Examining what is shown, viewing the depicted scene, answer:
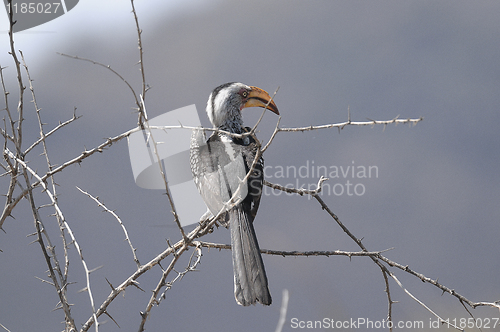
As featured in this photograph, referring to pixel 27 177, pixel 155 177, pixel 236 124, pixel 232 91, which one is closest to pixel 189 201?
pixel 155 177

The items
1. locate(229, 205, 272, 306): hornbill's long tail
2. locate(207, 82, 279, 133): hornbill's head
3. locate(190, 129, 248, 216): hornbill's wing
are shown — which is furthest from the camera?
locate(207, 82, 279, 133): hornbill's head

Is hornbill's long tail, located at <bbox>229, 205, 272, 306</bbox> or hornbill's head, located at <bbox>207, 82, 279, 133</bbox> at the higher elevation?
hornbill's head, located at <bbox>207, 82, 279, 133</bbox>

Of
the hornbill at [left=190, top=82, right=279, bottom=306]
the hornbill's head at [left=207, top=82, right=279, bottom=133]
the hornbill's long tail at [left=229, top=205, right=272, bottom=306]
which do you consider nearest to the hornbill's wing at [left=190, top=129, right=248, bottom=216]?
the hornbill at [left=190, top=82, right=279, bottom=306]

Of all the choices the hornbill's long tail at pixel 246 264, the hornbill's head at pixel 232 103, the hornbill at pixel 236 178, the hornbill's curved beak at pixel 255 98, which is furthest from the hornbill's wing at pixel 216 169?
the hornbill's curved beak at pixel 255 98

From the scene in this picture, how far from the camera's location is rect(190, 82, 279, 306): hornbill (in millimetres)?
1521

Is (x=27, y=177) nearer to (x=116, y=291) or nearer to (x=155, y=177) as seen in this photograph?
(x=116, y=291)

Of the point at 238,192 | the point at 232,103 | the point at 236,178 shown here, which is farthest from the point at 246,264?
the point at 232,103

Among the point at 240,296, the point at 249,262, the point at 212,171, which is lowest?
the point at 240,296

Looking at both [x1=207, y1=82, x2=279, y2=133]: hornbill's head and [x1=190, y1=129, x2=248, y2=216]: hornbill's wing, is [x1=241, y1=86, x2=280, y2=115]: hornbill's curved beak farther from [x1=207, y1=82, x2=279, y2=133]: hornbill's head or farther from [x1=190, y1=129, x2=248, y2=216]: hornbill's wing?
[x1=190, y1=129, x2=248, y2=216]: hornbill's wing

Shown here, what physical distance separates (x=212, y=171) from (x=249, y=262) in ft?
1.87

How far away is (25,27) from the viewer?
188cm

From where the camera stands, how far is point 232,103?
244cm

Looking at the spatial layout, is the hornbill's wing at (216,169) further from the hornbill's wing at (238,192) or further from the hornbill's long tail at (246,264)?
the hornbill's long tail at (246,264)

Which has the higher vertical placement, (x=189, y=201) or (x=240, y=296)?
(x=189, y=201)
